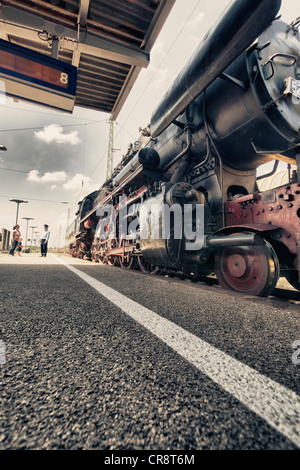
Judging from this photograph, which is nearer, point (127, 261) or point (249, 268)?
point (249, 268)

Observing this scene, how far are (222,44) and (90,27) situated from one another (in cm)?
330

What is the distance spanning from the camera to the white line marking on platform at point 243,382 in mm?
558

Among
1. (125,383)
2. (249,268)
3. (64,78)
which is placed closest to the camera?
(125,383)

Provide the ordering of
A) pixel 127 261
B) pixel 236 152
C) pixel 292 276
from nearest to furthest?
pixel 292 276, pixel 236 152, pixel 127 261

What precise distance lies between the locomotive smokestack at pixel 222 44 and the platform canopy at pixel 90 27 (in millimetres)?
1595

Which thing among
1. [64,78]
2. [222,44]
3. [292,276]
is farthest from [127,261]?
[222,44]

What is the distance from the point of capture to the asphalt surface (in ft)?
1.59

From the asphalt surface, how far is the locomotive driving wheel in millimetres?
1388

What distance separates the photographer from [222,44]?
2.85m

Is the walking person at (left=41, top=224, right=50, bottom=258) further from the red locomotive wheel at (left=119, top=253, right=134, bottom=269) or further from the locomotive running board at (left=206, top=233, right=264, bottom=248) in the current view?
the locomotive running board at (left=206, top=233, right=264, bottom=248)

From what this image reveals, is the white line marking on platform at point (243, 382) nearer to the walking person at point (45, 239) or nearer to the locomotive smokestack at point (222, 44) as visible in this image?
the locomotive smokestack at point (222, 44)

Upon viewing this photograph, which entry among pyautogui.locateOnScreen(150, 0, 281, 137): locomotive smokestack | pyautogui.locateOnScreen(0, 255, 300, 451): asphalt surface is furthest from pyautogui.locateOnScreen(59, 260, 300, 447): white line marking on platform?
pyautogui.locateOnScreen(150, 0, 281, 137): locomotive smokestack

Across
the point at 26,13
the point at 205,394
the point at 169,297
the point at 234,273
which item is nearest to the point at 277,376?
the point at 205,394

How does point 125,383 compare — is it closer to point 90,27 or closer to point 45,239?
point 90,27
